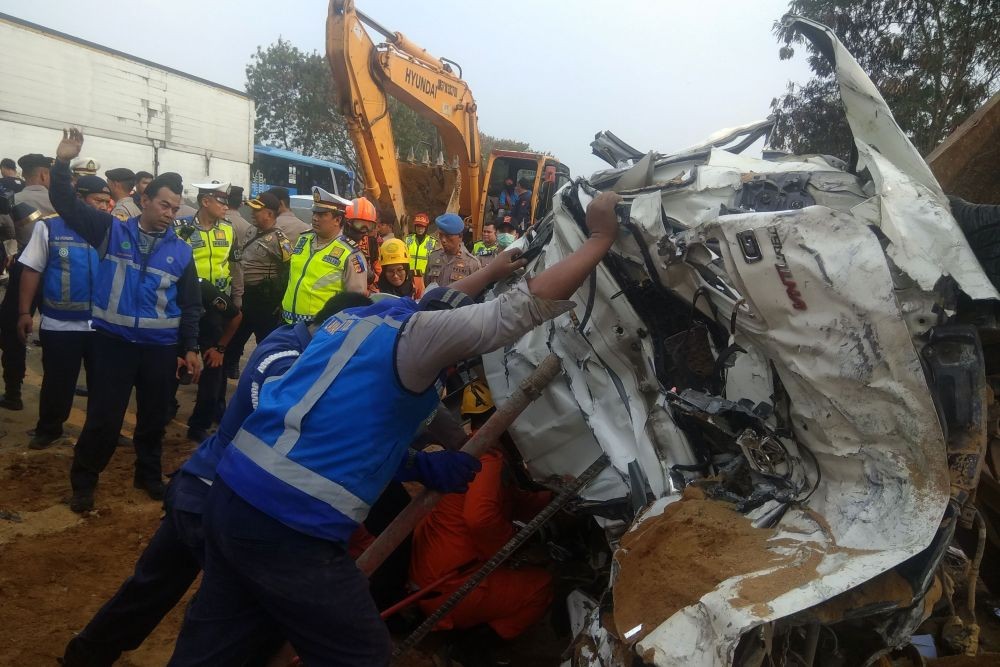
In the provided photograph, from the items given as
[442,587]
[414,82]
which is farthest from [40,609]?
[414,82]

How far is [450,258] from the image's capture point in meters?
7.00

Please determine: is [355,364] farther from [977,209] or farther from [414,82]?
[414,82]

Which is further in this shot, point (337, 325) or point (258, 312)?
point (258, 312)

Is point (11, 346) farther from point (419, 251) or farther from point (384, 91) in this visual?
point (384, 91)

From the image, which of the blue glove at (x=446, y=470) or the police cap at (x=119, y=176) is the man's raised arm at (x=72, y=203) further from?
the police cap at (x=119, y=176)

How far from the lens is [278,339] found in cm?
248

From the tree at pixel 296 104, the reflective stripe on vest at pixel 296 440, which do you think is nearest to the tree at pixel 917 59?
the reflective stripe on vest at pixel 296 440

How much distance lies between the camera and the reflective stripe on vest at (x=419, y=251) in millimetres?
8109

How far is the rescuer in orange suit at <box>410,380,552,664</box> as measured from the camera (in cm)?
296

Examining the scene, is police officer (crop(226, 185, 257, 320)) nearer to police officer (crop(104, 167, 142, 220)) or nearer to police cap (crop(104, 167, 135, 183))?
police officer (crop(104, 167, 142, 220))

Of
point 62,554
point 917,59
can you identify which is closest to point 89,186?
point 62,554

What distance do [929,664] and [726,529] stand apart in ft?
4.47

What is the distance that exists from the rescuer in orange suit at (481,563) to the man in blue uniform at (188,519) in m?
0.54

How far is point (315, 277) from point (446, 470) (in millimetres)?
2902
